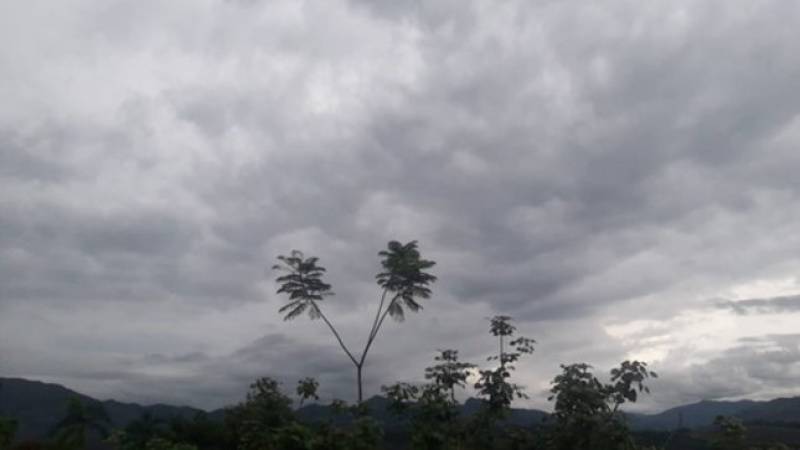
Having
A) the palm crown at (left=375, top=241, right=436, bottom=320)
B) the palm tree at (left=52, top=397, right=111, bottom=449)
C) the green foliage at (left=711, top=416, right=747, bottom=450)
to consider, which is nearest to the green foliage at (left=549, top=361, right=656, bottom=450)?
the green foliage at (left=711, top=416, right=747, bottom=450)

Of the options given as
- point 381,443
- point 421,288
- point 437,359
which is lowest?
point 381,443

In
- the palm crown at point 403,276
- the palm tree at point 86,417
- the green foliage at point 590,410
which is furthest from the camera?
the palm tree at point 86,417

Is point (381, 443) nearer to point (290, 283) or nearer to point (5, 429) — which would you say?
point (5, 429)

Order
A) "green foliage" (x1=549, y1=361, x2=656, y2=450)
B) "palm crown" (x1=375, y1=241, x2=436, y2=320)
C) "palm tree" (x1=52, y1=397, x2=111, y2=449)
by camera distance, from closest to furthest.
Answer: "green foliage" (x1=549, y1=361, x2=656, y2=450), "palm crown" (x1=375, y1=241, x2=436, y2=320), "palm tree" (x1=52, y1=397, x2=111, y2=449)

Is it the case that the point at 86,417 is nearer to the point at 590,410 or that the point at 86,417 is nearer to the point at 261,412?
the point at 261,412

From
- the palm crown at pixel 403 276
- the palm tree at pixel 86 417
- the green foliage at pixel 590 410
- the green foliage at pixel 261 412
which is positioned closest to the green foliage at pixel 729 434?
the green foliage at pixel 590 410

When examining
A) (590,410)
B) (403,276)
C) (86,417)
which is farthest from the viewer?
(86,417)

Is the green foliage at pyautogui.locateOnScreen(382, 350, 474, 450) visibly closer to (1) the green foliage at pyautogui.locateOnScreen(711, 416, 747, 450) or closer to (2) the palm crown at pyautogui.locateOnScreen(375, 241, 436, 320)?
(1) the green foliage at pyautogui.locateOnScreen(711, 416, 747, 450)

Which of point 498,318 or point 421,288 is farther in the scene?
point 421,288

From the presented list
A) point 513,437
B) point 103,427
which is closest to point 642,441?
point 513,437

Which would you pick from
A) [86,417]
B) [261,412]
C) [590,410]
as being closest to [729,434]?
[590,410]

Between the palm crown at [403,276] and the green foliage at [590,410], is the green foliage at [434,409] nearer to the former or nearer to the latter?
the green foliage at [590,410]

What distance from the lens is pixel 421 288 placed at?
146 feet

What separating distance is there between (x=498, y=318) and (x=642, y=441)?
137 inches
